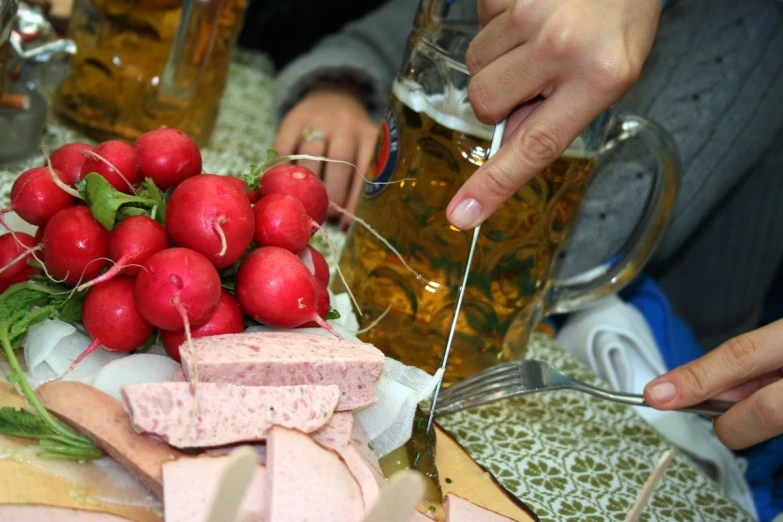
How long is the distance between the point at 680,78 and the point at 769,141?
0.23 meters

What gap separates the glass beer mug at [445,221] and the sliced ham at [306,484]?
23 centimetres

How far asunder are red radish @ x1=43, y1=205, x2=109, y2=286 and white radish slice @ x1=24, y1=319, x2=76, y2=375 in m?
0.04

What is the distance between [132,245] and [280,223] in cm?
13

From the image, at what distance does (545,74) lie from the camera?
644mm

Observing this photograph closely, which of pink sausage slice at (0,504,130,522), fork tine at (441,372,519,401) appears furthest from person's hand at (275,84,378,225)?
pink sausage slice at (0,504,130,522)

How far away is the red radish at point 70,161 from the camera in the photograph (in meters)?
0.68

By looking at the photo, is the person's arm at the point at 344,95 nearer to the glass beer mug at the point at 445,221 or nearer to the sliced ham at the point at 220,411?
the glass beer mug at the point at 445,221

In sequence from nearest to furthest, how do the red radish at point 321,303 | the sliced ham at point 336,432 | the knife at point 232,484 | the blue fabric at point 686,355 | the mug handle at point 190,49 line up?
the knife at point 232,484, the sliced ham at point 336,432, the red radish at point 321,303, the mug handle at point 190,49, the blue fabric at point 686,355

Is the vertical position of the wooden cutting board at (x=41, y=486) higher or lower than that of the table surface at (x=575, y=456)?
higher

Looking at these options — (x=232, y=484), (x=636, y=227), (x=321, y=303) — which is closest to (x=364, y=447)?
(x=321, y=303)

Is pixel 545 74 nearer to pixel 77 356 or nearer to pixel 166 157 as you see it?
pixel 166 157

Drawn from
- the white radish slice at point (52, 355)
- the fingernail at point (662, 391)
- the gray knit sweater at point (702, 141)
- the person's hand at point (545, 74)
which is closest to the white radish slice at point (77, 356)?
the white radish slice at point (52, 355)

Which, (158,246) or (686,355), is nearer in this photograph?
(158,246)

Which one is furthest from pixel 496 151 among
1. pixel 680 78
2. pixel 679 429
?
pixel 680 78
